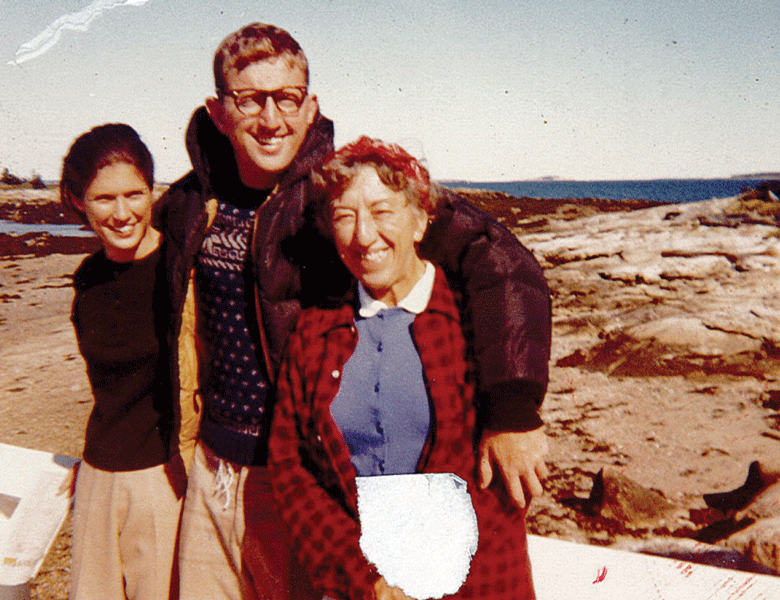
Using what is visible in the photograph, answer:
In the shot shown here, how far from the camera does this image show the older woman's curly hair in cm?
163

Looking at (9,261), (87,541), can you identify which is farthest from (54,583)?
(9,261)

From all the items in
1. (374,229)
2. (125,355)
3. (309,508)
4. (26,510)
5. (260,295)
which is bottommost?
(26,510)

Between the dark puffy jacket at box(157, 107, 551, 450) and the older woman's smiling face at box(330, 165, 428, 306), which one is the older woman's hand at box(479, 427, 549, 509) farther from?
the older woman's smiling face at box(330, 165, 428, 306)

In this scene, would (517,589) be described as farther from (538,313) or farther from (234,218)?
(234,218)

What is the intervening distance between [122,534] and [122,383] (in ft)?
1.99

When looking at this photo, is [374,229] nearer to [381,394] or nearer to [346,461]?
[381,394]

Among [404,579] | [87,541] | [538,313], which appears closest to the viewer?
[404,579]

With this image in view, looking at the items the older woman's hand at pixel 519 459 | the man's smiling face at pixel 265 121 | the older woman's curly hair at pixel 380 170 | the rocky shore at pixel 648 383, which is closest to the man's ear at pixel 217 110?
the man's smiling face at pixel 265 121

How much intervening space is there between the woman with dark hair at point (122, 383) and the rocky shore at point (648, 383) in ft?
4.61

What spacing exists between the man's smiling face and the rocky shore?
273 cm

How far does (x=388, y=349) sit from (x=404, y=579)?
585mm

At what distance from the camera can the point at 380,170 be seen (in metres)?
1.62

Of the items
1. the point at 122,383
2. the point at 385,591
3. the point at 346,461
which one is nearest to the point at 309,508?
the point at 346,461

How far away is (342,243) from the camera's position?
1.68 metres
